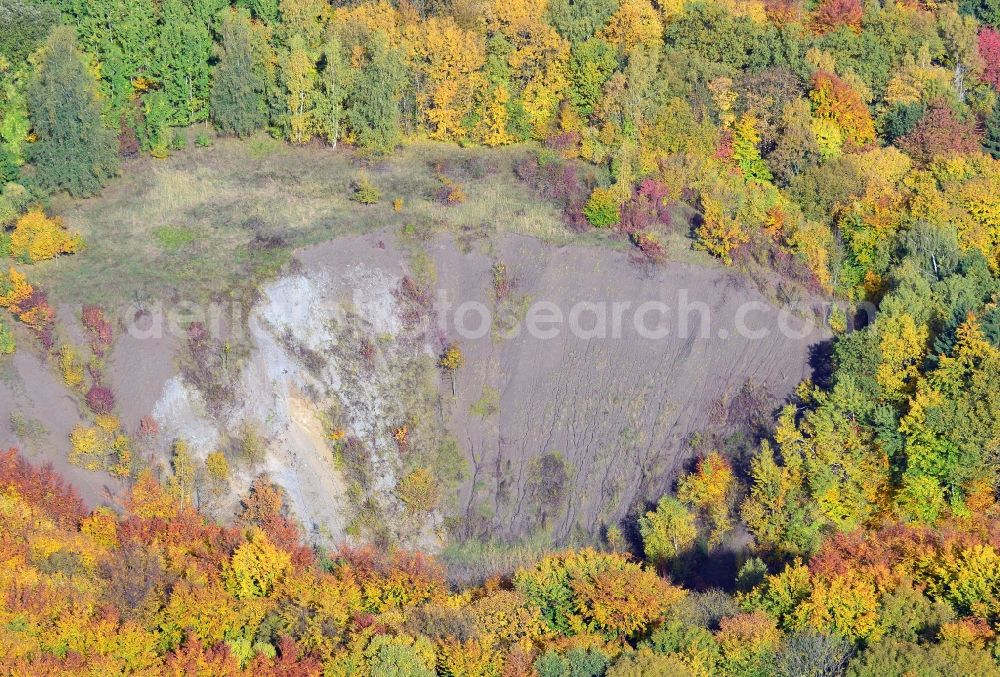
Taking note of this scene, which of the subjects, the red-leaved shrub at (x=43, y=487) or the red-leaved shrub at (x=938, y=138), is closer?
the red-leaved shrub at (x=43, y=487)

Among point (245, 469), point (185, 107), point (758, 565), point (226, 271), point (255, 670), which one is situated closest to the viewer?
point (255, 670)

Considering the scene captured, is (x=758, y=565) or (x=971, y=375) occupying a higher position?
(x=971, y=375)

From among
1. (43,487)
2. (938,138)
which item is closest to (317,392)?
(43,487)

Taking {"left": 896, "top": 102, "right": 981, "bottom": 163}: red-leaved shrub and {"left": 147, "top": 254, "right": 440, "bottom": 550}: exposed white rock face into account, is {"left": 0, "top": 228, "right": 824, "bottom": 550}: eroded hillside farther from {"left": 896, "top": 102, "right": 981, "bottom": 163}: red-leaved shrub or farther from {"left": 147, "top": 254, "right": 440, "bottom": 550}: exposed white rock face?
{"left": 896, "top": 102, "right": 981, "bottom": 163}: red-leaved shrub

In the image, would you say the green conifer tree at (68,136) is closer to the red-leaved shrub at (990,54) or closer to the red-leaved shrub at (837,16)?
the red-leaved shrub at (837,16)

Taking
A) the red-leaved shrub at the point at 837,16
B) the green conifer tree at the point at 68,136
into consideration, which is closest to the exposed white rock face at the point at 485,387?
the green conifer tree at the point at 68,136

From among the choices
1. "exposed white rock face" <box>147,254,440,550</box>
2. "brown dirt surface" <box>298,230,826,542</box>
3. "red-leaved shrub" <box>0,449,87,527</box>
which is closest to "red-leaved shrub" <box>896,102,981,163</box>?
"brown dirt surface" <box>298,230,826,542</box>

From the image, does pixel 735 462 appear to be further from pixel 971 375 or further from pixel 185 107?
pixel 185 107

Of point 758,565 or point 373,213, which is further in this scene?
point 373,213

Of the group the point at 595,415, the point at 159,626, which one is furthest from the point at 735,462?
the point at 159,626
